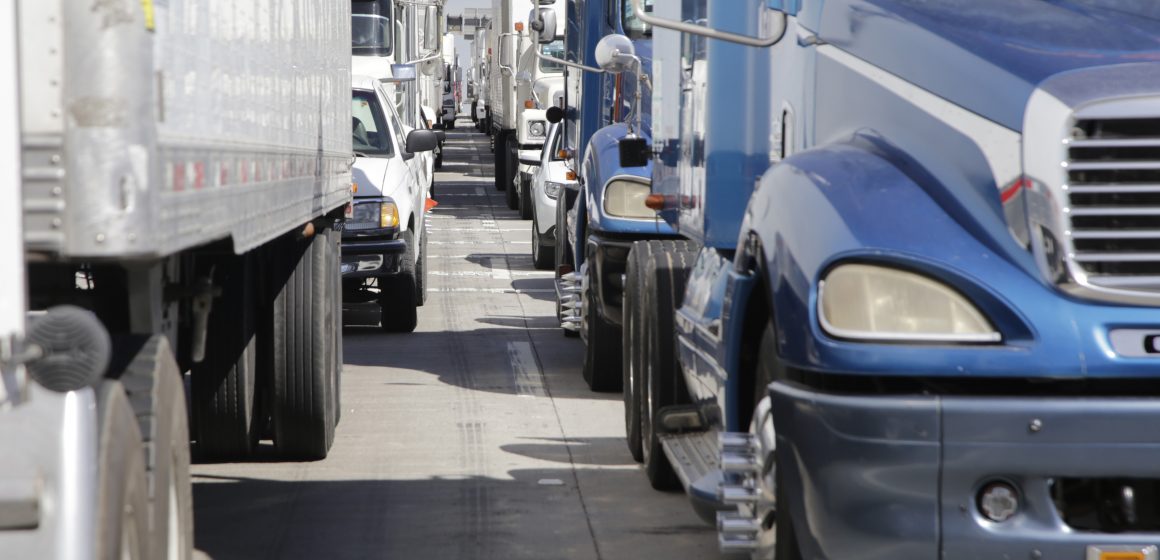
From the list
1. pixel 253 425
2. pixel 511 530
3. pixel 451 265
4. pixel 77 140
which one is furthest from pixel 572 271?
pixel 77 140

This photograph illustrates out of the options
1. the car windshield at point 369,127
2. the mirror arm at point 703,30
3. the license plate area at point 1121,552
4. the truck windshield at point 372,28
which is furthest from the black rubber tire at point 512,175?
the license plate area at point 1121,552

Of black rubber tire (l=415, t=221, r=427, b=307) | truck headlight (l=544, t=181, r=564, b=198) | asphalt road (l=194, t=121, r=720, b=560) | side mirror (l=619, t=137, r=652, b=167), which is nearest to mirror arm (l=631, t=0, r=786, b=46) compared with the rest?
asphalt road (l=194, t=121, r=720, b=560)

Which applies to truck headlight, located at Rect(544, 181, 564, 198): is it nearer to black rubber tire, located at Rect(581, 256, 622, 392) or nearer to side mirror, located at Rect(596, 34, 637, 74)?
black rubber tire, located at Rect(581, 256, 622, 392)

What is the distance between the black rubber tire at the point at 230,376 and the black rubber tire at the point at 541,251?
11.5 m

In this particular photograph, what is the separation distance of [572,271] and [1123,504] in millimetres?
9087

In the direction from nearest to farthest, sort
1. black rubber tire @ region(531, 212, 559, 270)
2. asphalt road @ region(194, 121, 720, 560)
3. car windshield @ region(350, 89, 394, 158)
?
asphalt road @ region(194, 121, 720, 560)
car windshield @ region(350, 89, 394, 158)
black rubber tire @ region(531, 212, 559, 270)

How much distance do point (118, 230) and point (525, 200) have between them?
2413 cm

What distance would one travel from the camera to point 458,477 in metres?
8.48

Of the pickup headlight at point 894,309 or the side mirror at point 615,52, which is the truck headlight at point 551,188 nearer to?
the side mirror at point 615,52

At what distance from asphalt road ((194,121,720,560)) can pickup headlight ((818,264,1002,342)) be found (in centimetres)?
283

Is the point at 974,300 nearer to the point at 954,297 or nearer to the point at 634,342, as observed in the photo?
the point at 954,297

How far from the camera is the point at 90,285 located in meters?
4.96

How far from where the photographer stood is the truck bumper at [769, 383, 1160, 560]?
401cm

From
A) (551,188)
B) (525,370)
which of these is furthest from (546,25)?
(525,370)
